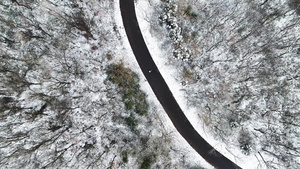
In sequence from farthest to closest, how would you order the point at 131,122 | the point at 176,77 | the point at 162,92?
the point at 162,92
the point at 176,77
the point at 131,122

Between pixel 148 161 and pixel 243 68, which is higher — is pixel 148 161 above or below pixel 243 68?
below

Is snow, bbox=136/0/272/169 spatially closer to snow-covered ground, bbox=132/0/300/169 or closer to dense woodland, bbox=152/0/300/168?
snow-covered ground, bbox=132/0/300/169

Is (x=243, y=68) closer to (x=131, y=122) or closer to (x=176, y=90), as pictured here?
(x=176, y=90)

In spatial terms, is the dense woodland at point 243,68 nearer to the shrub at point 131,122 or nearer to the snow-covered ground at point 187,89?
the snow-covered ground at point 187,89

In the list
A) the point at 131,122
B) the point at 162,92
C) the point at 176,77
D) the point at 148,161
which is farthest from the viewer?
the point at 162,92

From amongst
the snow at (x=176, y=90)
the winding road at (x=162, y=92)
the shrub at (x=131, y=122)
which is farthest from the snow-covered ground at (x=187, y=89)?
the shrub at (x=131, y=122)

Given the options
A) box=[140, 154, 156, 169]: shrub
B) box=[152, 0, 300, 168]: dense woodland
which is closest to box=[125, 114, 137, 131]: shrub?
box=[140, 154, 156, 169]: shrub

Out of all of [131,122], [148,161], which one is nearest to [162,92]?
[131,122]

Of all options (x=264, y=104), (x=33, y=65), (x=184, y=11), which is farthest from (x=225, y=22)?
(x=33, y=65)

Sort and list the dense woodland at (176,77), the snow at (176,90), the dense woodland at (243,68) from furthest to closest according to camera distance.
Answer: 1. the snow at (176,90)
2. the dense woodland at (243,68)
3. the dense woodland at (176,77)

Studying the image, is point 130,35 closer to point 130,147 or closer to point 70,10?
point 70,10
